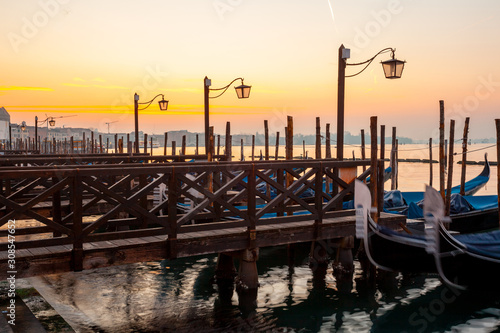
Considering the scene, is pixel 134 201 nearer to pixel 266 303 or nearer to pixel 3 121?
pixel 266 303

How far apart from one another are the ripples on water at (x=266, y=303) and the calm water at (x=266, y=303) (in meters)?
0.01

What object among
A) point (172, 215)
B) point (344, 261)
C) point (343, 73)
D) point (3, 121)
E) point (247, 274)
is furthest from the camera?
point (3, 121)

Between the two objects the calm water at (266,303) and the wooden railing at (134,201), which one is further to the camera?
the calm water at (266,303)

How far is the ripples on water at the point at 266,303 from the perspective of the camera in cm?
601

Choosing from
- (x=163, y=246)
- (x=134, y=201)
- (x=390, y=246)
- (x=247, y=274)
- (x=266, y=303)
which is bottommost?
(x=266, y=303)

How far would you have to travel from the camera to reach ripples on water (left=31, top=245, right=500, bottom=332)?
19.7 feet

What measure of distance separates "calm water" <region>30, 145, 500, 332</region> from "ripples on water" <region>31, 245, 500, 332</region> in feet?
0.04

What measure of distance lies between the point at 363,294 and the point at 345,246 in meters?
0.81

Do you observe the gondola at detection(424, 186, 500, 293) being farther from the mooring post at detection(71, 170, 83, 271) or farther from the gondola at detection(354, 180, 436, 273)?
the mooring post at detection(71, 170, 83, 271)

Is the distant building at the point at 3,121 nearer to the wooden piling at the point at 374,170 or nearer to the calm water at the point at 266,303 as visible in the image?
the calm water at the point at 266,303

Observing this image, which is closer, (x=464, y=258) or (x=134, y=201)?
(x=134, y=201)

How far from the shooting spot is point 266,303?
22.1ft

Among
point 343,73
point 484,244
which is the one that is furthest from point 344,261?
point 343,73

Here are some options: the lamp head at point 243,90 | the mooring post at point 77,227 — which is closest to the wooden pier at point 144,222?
the mooring post at point 77,227
